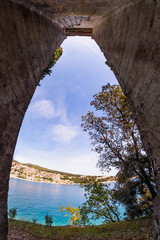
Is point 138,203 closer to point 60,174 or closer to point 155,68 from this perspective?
point 155,68

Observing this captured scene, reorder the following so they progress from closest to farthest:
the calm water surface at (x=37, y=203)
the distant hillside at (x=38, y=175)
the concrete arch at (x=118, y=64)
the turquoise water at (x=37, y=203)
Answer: the concrete arch at (x=118, y=64)
the turquoise water at (x=37, y=203)
the calm water surface at (x=37, y=203)
the distant hillside at (x=38, y=175)

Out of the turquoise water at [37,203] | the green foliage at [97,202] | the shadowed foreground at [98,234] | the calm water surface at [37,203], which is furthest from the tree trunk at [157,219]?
the calm water surface at [37,203]

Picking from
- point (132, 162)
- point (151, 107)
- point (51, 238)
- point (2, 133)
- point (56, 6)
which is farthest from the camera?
point (132, 162)

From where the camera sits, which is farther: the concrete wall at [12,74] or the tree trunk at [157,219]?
the concrete wall at [12,74]

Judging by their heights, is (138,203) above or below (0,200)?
below

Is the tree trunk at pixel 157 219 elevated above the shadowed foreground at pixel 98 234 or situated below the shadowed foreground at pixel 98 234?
above

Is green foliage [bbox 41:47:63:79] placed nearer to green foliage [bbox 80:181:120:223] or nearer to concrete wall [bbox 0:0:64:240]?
concrete wall [bbox 0:0:64:240]

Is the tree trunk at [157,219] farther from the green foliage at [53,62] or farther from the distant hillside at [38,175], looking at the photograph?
the distant hillside at [38,175]

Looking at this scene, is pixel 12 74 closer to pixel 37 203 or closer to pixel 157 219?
pixel 157 219

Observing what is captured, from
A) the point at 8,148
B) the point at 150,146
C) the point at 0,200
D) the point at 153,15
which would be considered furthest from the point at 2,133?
the point at 153,15

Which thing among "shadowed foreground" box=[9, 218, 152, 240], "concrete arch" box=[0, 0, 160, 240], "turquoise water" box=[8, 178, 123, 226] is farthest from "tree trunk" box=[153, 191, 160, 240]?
"turquoise water" box=[8, 178, 123, 226]

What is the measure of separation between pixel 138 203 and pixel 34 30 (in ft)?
52.4

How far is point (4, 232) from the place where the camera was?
7.98 feet

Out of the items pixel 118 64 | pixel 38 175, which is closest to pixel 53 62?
pixel 118 64
